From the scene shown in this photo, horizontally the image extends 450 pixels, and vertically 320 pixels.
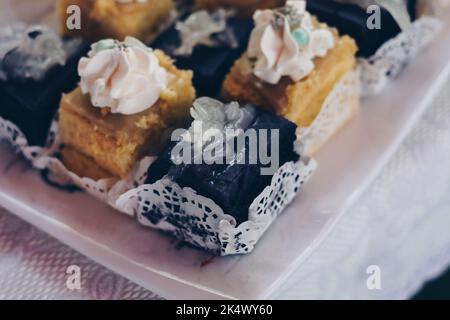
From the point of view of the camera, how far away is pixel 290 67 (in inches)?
61.8

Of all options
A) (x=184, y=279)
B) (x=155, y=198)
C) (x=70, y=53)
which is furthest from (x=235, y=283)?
(x=70, y=53)

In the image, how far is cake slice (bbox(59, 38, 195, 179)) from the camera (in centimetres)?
149

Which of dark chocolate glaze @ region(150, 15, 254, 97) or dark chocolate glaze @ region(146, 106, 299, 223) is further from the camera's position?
dark chocolate glaze @ region(150, 15, 254, 97)

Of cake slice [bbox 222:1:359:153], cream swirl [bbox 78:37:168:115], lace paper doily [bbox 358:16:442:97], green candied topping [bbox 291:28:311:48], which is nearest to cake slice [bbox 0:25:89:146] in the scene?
cream swirl [bbox 78:37:168:115]

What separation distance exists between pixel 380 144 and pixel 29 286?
2.94 feet

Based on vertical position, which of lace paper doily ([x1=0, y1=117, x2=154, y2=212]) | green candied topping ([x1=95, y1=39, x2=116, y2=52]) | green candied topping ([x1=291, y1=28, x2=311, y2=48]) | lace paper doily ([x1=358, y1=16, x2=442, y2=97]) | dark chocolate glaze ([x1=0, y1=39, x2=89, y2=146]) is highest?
green candied topping ([x1=291, y1=28, x2=311, y2=48])

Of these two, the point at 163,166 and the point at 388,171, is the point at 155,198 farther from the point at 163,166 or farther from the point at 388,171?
the point at 388,171

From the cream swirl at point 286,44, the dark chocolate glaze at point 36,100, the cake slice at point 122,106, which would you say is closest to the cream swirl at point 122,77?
the cake slice at point 122,106

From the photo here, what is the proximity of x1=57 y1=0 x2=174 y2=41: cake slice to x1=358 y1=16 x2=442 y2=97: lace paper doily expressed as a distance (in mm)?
569

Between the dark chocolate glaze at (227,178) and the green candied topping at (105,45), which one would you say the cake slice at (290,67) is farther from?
the green candied topping at (105,45)

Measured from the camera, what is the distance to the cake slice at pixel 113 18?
1.76 meters

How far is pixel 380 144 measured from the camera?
1.69 metres

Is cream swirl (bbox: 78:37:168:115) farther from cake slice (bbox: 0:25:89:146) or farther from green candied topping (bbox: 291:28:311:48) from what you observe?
green candied topping (bbox: 291:28:311:48)

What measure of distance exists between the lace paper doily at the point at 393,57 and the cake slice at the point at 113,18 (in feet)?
1.87
